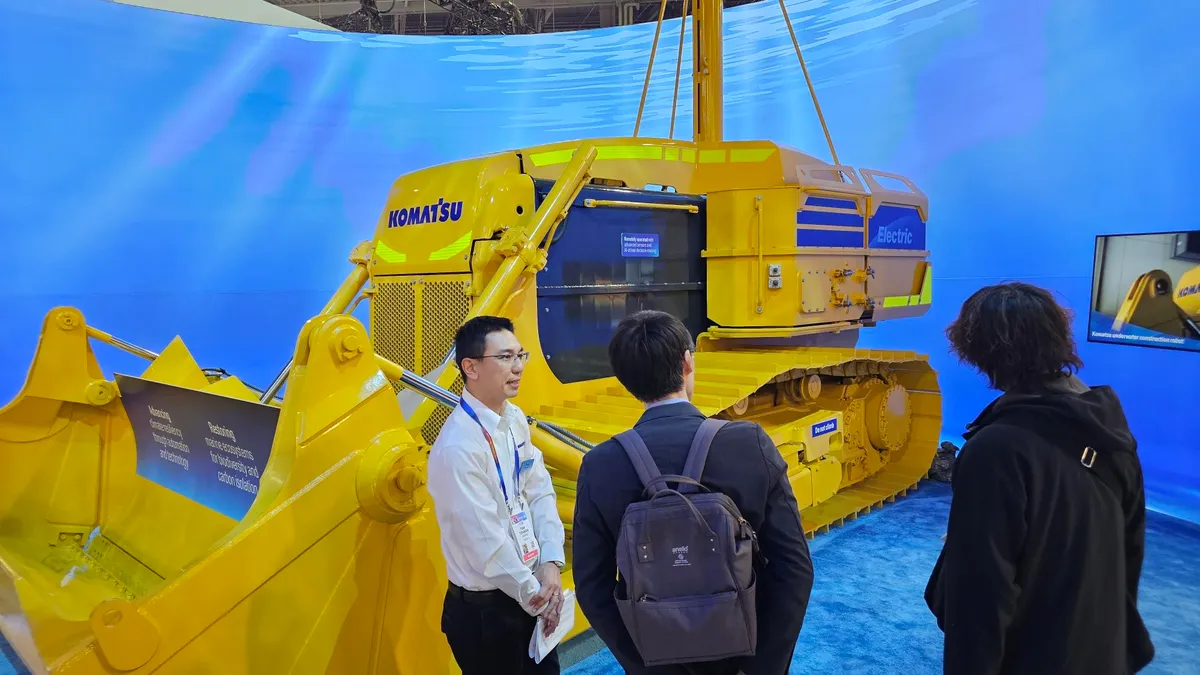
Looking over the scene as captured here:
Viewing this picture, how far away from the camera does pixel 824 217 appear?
540 centimetres

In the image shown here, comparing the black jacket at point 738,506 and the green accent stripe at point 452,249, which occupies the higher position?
the green accent stripe at point 452,249

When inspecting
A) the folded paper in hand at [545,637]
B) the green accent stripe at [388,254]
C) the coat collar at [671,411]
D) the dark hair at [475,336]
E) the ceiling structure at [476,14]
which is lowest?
the folded paper in hand at [545,637]

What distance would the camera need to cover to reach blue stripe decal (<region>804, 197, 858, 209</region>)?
17.3 ft

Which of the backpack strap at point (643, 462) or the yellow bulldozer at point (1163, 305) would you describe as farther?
the yellow bulldozer at point (1163, 305)

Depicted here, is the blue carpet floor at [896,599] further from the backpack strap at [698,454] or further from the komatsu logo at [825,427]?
the backpack strap at [698,454]

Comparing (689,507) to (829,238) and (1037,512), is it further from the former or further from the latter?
(829,238)

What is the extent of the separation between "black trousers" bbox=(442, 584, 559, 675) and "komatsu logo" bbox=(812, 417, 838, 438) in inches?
131

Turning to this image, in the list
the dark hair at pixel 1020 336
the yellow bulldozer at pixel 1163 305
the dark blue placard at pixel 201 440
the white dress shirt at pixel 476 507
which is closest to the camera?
the dark hair at pixel 1020 336

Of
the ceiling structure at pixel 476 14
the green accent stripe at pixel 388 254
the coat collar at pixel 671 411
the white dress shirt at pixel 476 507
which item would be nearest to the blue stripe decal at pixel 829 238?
the green accent stripe at pixel 388 254

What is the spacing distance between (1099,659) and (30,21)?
11.7m

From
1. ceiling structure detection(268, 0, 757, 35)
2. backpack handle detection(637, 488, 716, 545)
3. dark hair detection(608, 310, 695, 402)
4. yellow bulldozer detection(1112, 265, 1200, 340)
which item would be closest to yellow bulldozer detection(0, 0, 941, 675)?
dark hair detection(608, 310, 695, 402)

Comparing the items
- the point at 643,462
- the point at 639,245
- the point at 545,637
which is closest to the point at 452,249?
the point at 639,245

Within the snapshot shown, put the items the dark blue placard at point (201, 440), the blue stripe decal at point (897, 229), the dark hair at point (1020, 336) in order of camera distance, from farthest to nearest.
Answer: the blue stripe decal at point (897, 229) < the dark blue placard at point (201, 440) < the dark hair at point (1020, 336)

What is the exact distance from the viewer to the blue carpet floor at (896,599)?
3688 mm
